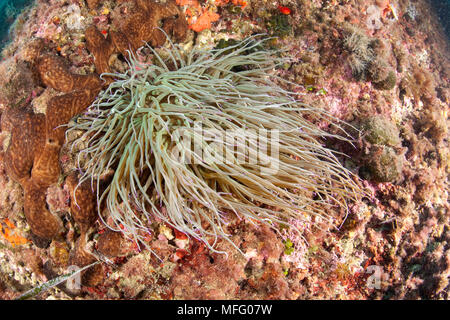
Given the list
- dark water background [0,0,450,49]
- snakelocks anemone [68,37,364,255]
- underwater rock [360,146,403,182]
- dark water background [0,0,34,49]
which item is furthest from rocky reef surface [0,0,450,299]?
dark water background [0,0,34,49]

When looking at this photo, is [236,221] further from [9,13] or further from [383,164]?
[9,13]

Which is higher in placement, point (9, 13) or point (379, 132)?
point (9, 13)

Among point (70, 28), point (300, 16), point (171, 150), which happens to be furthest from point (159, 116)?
point (300, 16)

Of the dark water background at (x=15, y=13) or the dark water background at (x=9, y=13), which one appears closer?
the dark water background at (x=15, y=13)

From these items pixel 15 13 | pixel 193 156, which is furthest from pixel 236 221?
pixel 15 13

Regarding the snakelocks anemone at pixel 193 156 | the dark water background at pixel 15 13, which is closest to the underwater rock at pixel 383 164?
the snakelocks anemone at pixel 193 156

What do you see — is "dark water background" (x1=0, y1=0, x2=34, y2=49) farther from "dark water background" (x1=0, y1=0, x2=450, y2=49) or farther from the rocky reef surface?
the rocky reef surface

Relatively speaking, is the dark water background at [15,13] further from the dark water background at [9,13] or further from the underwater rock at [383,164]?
the underwater rock at [383,164]
